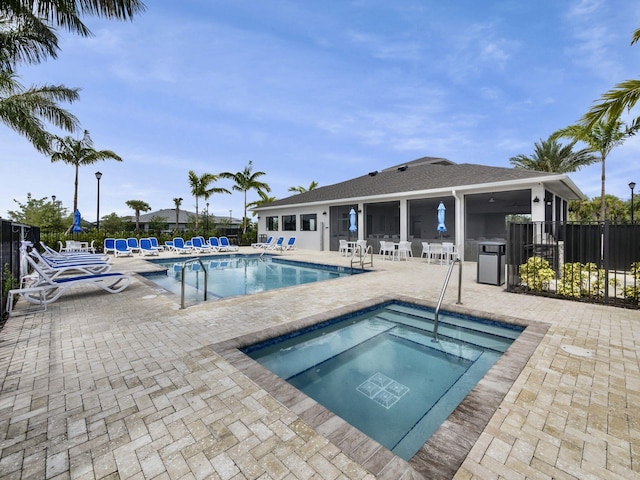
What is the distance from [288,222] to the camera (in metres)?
22.5

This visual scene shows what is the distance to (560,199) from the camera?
14.5 metres

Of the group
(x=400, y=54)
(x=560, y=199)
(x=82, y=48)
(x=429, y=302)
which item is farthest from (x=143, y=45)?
(x=560, y=199)

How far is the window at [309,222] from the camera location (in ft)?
66.1

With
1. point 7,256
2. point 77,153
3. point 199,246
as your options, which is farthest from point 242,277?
point 77,153

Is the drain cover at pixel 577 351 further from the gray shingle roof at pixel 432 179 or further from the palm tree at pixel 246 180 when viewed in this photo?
the palm tree at pixel 246 180

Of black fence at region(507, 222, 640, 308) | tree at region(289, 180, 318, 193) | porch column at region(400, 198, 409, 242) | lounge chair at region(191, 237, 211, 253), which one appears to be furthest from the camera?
tree at region(289, 180, 318, 193)

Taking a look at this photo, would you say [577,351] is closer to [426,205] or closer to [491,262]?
[491,262]

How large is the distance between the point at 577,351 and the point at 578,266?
381cm

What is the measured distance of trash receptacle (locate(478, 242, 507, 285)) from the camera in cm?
762

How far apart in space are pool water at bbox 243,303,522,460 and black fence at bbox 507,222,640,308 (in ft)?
8.78

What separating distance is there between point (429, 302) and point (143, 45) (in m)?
13.2

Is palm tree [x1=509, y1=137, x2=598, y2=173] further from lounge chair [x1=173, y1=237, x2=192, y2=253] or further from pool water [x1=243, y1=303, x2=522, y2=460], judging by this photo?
lounge chair [x1=173, y1=237, x2=192, y2=253]

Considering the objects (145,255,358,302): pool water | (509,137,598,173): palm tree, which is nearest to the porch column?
(145,255,358,302): pool water

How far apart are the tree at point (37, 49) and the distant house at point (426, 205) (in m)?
12.6
